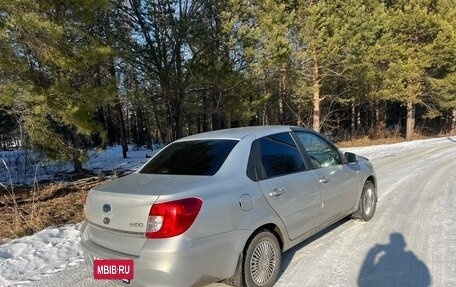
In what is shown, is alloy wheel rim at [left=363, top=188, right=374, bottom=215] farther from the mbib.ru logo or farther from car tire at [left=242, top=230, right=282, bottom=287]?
the mbib.ru logo

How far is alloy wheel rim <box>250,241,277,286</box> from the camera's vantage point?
3605 millimetres

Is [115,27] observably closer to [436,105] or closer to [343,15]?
[343,15]

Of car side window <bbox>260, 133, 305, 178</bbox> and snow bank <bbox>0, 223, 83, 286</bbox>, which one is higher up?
car side window <bbox>260, 133, 305, 178</bbox>

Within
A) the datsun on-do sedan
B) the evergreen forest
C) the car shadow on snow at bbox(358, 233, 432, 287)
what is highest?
the evergreen forest

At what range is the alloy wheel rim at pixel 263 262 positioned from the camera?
361 cm

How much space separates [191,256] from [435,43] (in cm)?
2699

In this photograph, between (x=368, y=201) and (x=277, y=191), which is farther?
A: (x=368, y=201)

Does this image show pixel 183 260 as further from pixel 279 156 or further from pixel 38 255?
pixel 38 255

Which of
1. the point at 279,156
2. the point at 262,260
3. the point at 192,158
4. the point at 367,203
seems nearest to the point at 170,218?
the point at 192,158

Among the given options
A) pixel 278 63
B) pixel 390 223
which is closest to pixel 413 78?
pixel 278 63

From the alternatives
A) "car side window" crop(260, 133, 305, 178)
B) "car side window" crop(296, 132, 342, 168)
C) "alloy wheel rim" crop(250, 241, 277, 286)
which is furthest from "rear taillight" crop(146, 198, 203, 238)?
"car side window" crop(296, 132, 342, 168)

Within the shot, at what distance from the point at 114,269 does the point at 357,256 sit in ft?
9.19

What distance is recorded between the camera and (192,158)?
12.9 ft

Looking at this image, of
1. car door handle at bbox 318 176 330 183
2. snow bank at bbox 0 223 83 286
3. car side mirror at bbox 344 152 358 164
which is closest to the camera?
snow bank at bbox 0 223 83 286
